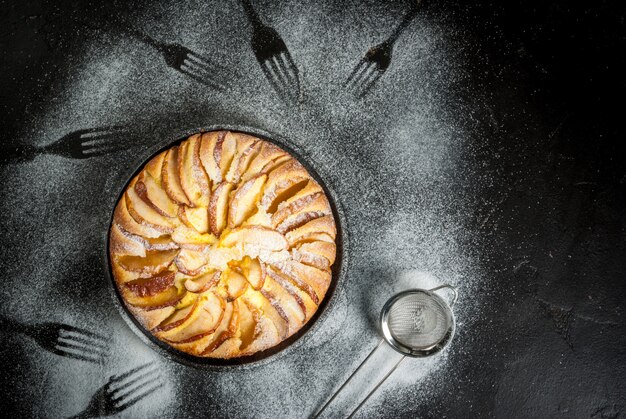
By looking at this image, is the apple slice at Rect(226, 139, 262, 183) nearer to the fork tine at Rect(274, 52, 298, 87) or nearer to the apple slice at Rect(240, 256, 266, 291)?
the apple slice at Rect(240, 256, 266, 291)

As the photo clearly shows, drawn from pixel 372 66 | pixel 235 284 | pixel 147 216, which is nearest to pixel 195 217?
pixel 147 216

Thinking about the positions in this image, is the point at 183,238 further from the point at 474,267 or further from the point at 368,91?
the point at 474,267

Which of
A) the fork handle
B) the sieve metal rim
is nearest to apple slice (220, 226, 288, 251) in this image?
the sieve metal rim

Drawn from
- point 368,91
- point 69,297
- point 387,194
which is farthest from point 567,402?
point 69,297

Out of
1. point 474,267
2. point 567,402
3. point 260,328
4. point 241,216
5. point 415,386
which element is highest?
point 241,216

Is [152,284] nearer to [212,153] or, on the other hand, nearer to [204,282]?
[204,282]

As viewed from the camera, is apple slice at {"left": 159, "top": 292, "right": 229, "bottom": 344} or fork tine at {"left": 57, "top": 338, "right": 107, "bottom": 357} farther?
fork tine at {"left": 57, "top": 338, "right": 107, "bottom": 357}

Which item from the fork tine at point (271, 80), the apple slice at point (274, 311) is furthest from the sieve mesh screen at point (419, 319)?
the fork tine at point (271, 80)
